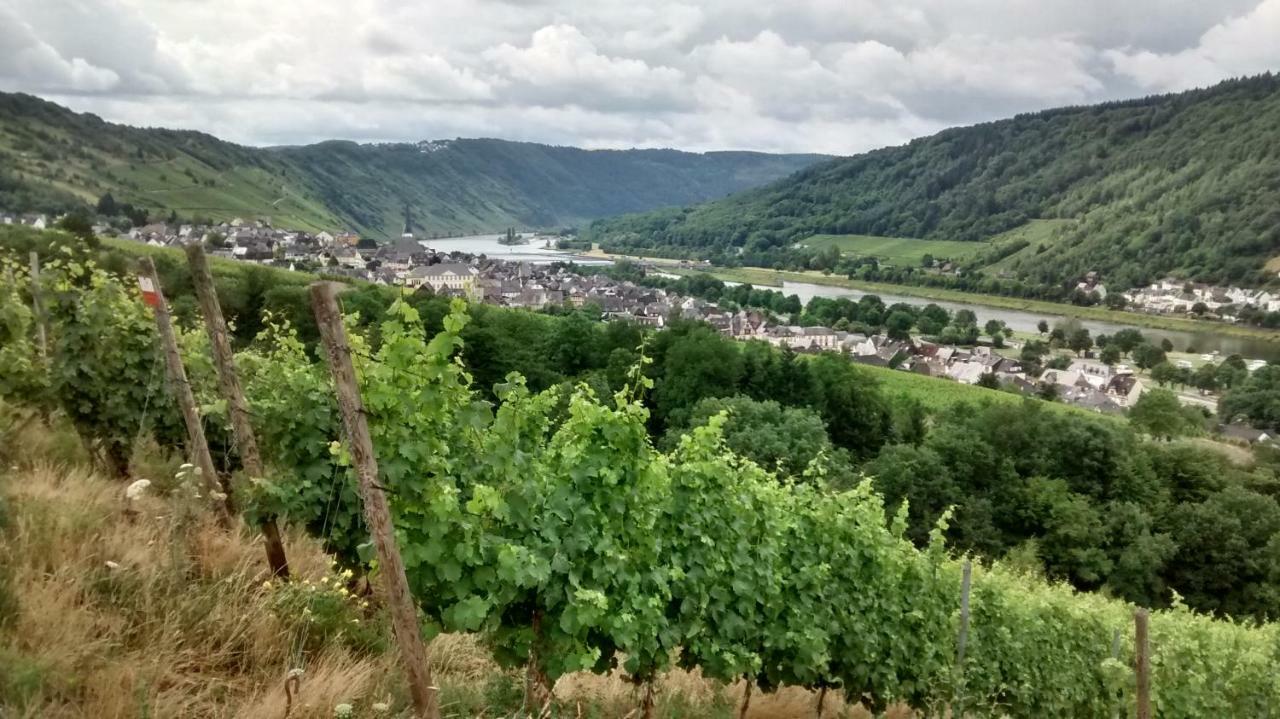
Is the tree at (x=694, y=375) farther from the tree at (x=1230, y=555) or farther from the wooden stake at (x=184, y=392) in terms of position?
the wooden stake at (x=184, y=392)

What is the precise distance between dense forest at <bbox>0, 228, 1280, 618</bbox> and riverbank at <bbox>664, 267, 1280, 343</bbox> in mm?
61300

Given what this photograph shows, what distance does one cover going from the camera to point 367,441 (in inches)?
148

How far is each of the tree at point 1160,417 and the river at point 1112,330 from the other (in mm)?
41063

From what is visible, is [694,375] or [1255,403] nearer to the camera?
[694,375]

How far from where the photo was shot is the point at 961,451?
33.2 metres

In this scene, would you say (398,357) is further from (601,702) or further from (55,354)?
(55,354)

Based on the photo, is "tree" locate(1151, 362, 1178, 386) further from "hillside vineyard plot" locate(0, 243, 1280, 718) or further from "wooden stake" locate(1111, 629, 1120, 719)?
"wooden stake" locate(1111, 629, 1120, 719)

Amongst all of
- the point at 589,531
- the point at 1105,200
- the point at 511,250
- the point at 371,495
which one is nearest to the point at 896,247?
the point at 1105,200

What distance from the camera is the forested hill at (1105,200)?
123 meters

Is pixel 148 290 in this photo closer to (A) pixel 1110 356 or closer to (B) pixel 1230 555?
(B) pixel 1230 555

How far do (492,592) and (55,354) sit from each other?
19.9ft

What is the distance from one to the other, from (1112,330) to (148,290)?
110 m

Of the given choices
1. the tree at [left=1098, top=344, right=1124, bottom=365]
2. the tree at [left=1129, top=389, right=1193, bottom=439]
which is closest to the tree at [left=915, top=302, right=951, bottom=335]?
the tree at [left=1098, top=344, right=1124, bottom=365]

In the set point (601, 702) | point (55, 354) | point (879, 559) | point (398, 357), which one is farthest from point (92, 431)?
point (879, 559)
